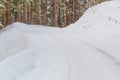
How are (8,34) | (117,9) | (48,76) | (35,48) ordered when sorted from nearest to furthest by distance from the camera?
(48,76) < (35,48) < (8,34) < (117,9)

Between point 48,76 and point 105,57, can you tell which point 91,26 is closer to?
point 105,57

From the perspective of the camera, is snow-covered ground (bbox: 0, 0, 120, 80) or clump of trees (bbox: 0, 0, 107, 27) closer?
snow-covered ground (bbox: 0, 0, 120, 80)

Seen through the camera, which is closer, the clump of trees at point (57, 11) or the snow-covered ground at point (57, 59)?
the snow-covered ground at point (57, 59)

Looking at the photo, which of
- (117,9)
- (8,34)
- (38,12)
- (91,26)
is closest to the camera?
(8,34)

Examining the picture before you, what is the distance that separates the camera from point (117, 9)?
16.7m

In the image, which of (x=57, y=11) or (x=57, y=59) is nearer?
(x=57, y=59)

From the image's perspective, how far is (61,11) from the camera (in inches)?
1425

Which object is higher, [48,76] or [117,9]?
[117,9]

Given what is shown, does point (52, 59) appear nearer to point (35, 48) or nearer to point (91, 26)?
point (35, 48)

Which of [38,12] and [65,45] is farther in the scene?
[38,12]

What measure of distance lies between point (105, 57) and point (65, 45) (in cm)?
174

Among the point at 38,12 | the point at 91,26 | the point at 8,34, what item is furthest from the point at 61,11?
the point at 8,34

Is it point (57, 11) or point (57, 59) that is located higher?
point (57, 11)

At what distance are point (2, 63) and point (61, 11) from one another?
30.5 metres
